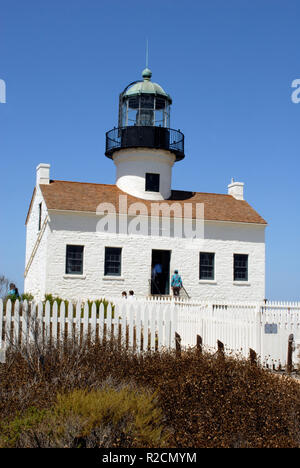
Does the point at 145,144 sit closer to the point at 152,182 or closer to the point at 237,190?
the point at 152,182

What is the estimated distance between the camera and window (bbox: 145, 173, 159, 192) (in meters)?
26.8

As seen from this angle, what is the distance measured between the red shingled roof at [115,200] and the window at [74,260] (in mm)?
1662

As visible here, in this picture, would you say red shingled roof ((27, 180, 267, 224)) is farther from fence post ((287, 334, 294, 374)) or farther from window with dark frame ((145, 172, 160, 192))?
fence post ((287, 334, 294, 374))

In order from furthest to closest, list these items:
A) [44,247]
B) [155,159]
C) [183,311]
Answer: [155,159]
[44,247]
[183,311]

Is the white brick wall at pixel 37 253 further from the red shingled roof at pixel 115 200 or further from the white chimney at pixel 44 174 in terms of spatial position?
the red shingled roof at pixel 115 200

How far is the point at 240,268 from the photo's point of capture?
2627 centimetres

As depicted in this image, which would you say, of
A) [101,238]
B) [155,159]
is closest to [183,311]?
[101,238]

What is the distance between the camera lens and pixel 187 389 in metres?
6.84

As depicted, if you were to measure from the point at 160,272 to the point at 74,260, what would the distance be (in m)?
3.94

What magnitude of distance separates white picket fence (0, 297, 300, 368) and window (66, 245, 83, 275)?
37.6ft

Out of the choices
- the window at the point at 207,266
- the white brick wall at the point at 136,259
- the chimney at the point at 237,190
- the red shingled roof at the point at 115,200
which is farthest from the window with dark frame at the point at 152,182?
the chimney at the point at 237,190
